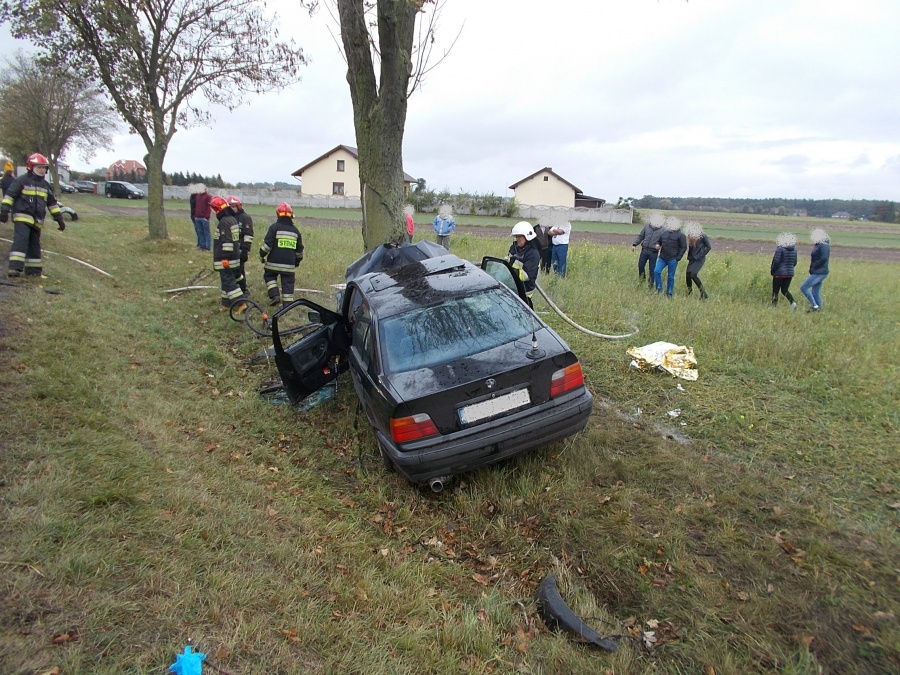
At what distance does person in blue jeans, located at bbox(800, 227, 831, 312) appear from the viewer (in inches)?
359

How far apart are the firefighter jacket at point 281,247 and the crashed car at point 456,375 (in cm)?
354

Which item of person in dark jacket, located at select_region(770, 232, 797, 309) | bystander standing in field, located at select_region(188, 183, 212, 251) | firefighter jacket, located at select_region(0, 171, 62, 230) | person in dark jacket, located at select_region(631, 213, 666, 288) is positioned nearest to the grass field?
firefighter jacket, located at select_region(0, 171, 62, 230)

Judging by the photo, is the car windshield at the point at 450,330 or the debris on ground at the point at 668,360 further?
the debris on ground at the point at 668,360

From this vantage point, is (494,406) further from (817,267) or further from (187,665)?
(817,267)

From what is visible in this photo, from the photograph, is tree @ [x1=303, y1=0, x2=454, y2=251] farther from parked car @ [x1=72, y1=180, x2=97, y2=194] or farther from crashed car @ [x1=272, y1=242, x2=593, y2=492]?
parked car @ [x1=72, y1=180, x2=97, y2=194]

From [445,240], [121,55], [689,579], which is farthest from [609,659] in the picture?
[121,55]

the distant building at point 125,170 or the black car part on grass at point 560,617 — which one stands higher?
the distant building at point 125,170

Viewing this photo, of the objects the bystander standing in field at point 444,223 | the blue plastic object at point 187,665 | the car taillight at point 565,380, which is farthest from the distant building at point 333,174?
the blue plastic object at point 187,665

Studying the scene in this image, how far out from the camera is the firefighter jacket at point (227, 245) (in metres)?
8.08

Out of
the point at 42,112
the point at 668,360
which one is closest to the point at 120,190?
the point at 42,112

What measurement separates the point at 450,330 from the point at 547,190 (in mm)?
65581

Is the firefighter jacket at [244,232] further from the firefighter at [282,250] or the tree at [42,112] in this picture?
the tree at [42,112]

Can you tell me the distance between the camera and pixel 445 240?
13.6 metres

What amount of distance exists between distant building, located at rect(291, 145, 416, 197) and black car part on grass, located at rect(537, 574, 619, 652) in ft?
204
